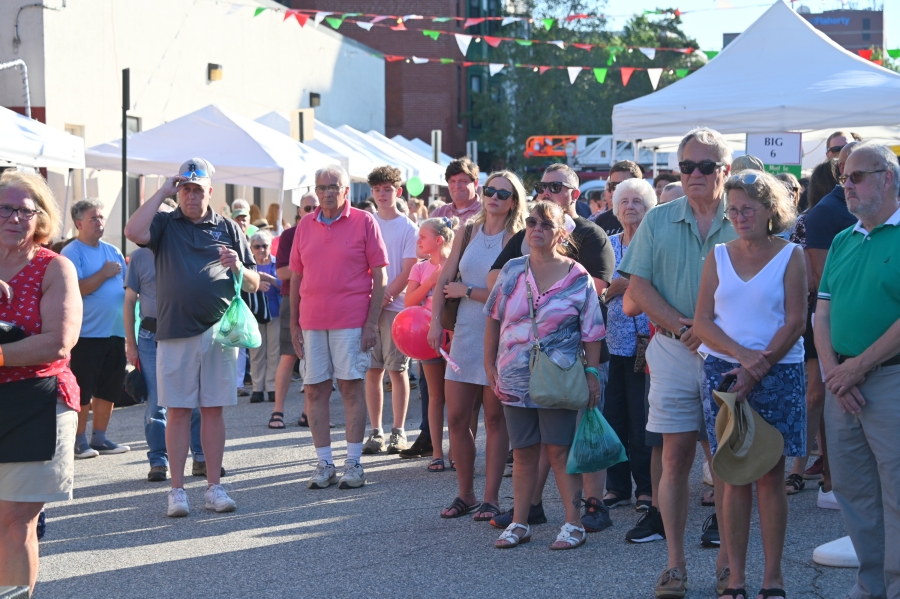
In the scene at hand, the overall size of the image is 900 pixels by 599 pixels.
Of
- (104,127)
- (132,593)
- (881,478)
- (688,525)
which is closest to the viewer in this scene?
(881,478)

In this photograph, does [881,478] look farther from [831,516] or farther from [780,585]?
[831,516]

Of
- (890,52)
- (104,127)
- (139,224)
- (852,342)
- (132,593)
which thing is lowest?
(132,593)

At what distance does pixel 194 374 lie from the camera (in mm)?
6660

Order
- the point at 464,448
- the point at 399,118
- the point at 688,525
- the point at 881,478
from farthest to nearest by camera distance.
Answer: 1. the point at 399,118
2. the point at 464,448
3. the point at 688,525
4. the point at 881,478

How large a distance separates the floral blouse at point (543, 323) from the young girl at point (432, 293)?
6.67 ft

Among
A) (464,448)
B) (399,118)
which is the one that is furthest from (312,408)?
(399,118)

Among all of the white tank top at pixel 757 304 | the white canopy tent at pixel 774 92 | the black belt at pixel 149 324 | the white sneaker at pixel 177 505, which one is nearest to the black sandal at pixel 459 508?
the white sneaker at pixel 177 505

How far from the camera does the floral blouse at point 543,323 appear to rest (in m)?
5.57

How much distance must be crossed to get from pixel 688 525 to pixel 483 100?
1625 inches

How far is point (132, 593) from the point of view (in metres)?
5.12

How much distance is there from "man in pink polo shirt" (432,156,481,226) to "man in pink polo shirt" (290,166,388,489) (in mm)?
706

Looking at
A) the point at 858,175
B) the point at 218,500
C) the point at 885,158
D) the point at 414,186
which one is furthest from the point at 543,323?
the point at 414,186

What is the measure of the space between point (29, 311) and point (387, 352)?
4474 mm

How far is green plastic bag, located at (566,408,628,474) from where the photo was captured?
548 centimetres
